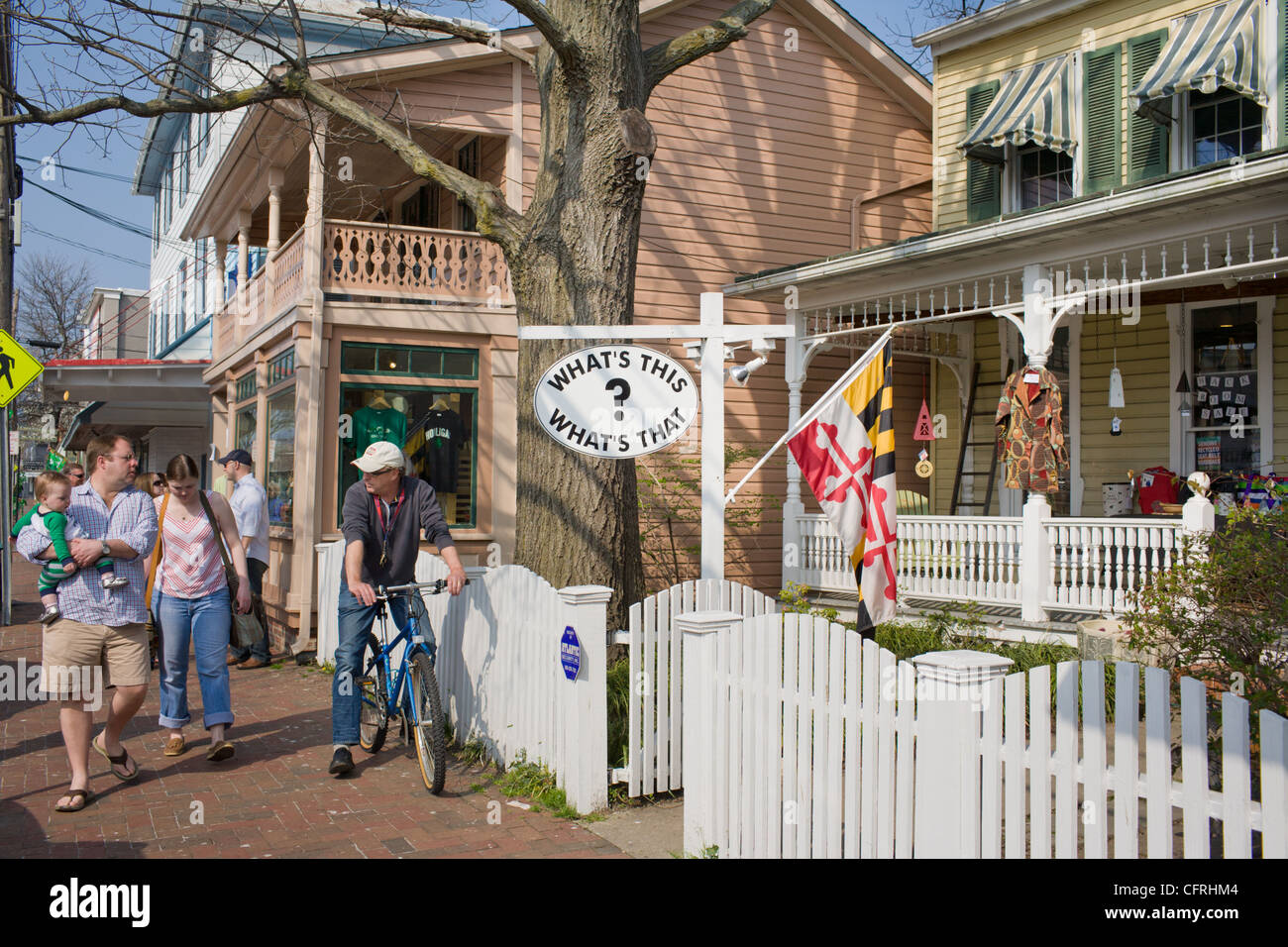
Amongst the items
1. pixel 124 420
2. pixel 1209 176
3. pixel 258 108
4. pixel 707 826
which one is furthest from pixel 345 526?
pixel 124 420

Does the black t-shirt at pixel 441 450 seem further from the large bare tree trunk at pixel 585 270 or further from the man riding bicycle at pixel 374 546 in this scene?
the man riding bicycle at pixel 374 546

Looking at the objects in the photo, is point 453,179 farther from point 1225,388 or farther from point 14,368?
point 1225,388

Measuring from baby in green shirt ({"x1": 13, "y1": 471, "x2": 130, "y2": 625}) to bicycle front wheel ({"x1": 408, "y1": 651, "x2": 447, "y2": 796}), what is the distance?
171cm

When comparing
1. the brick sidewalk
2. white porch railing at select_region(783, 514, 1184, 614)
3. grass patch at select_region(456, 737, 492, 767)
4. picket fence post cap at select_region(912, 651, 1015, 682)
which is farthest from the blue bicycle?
white porch railing at select_region(783, 514, 1184, 614)

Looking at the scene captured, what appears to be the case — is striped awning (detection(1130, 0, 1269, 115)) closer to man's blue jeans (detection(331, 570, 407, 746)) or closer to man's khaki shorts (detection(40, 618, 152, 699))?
man's blue jeans (detection(331, 570, 407, 746))

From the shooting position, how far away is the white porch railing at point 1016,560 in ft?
29.7

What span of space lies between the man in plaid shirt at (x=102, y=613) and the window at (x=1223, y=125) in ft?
34.2

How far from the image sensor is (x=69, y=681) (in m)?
5.89

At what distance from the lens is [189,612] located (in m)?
6.93

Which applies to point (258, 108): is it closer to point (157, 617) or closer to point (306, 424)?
point (306, 424)

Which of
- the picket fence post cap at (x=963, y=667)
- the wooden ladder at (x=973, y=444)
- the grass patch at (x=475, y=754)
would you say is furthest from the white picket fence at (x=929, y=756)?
A: the wooden ladder at (x=973, y=444)

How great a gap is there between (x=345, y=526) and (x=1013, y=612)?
6.30m

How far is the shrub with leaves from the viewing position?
4.77 m

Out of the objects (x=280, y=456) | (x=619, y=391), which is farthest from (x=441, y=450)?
(x=619, y=391)
